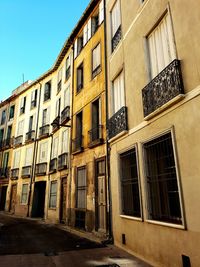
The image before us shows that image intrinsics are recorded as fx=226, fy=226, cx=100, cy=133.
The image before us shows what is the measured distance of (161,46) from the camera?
6539 millimetres

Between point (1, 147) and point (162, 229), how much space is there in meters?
24.7

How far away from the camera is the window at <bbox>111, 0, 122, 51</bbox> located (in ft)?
31.6

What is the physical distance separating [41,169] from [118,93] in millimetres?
11724

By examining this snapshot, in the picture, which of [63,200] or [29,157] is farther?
[29,157]

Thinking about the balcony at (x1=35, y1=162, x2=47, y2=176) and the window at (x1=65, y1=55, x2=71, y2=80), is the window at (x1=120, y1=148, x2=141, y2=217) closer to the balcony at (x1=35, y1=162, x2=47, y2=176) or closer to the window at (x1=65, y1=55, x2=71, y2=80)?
the window at (x1=65, y1=55, x2=71, y2=80)

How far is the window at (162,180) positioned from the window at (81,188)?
5.71 meters

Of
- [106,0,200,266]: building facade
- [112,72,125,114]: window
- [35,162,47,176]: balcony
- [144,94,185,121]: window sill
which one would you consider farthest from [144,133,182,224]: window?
[35,162,47,176]: balcony

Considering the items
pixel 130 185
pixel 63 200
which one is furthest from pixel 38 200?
pixel 130 185

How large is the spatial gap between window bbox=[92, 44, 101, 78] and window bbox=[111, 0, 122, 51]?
179 cm

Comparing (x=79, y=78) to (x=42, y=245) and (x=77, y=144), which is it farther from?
(x=42, y=245)

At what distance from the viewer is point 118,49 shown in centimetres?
934

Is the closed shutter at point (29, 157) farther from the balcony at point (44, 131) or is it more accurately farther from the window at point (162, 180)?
the window at point (162, 180)

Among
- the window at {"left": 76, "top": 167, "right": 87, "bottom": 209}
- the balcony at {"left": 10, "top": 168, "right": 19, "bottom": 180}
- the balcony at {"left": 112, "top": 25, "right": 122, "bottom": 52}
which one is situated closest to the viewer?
the balcony at {"left": 112, "top": 25, "right": 122, "bottom": 52}

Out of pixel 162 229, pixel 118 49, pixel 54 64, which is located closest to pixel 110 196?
pixel 162 229
